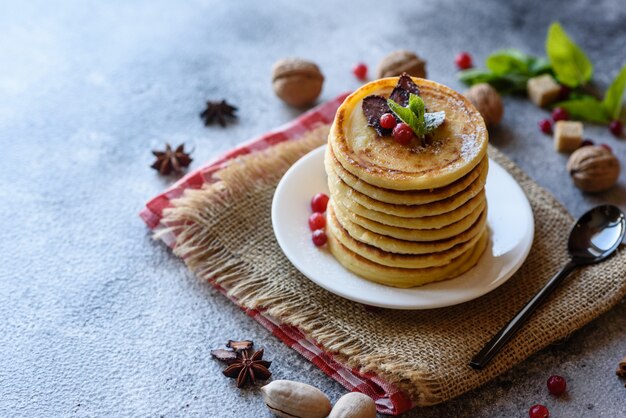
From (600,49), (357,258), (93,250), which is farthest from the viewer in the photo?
(600,49)

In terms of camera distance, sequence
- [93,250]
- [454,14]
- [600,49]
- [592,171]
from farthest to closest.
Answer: [454,14] < [600,49] < [592,171] < [93,250]

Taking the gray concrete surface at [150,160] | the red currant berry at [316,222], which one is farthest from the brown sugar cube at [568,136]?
the red currant berry at [316,222]

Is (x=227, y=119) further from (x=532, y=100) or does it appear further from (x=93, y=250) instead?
(x=532, y=100)

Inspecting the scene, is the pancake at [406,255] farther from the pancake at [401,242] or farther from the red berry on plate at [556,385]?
the red berry on plate at [556,385]

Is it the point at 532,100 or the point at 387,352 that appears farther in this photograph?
the point at 532,100

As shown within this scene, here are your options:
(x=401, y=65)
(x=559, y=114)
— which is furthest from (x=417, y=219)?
(x=559, y=114)

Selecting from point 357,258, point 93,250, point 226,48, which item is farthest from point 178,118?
point 357,258
